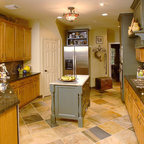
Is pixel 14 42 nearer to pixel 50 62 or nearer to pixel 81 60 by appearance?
pixel 50 62

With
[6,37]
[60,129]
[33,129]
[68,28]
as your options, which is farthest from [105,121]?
[68,28]

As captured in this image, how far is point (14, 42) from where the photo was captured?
14.7 feet

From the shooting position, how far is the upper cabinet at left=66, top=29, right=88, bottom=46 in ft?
21.6

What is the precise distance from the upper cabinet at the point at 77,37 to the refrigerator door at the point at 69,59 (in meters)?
0.41

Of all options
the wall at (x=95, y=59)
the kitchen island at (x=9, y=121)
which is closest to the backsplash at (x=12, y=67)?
the kitchen island at (x=9, y=121)

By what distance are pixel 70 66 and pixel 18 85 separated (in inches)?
105

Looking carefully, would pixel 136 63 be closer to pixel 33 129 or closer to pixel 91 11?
pixel 91 11

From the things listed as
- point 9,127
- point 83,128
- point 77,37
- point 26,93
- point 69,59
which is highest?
point 77,37

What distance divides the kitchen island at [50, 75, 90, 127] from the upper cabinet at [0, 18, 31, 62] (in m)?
1.79

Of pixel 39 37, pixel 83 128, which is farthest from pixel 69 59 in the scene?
pixel 83 128

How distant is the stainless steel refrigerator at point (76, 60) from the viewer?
6.29 meters

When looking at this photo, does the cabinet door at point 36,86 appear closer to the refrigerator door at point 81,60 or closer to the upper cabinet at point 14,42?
the upper cabinet at point 14,42

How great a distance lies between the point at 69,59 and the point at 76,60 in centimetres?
29

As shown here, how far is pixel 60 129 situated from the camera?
10.2 ft
